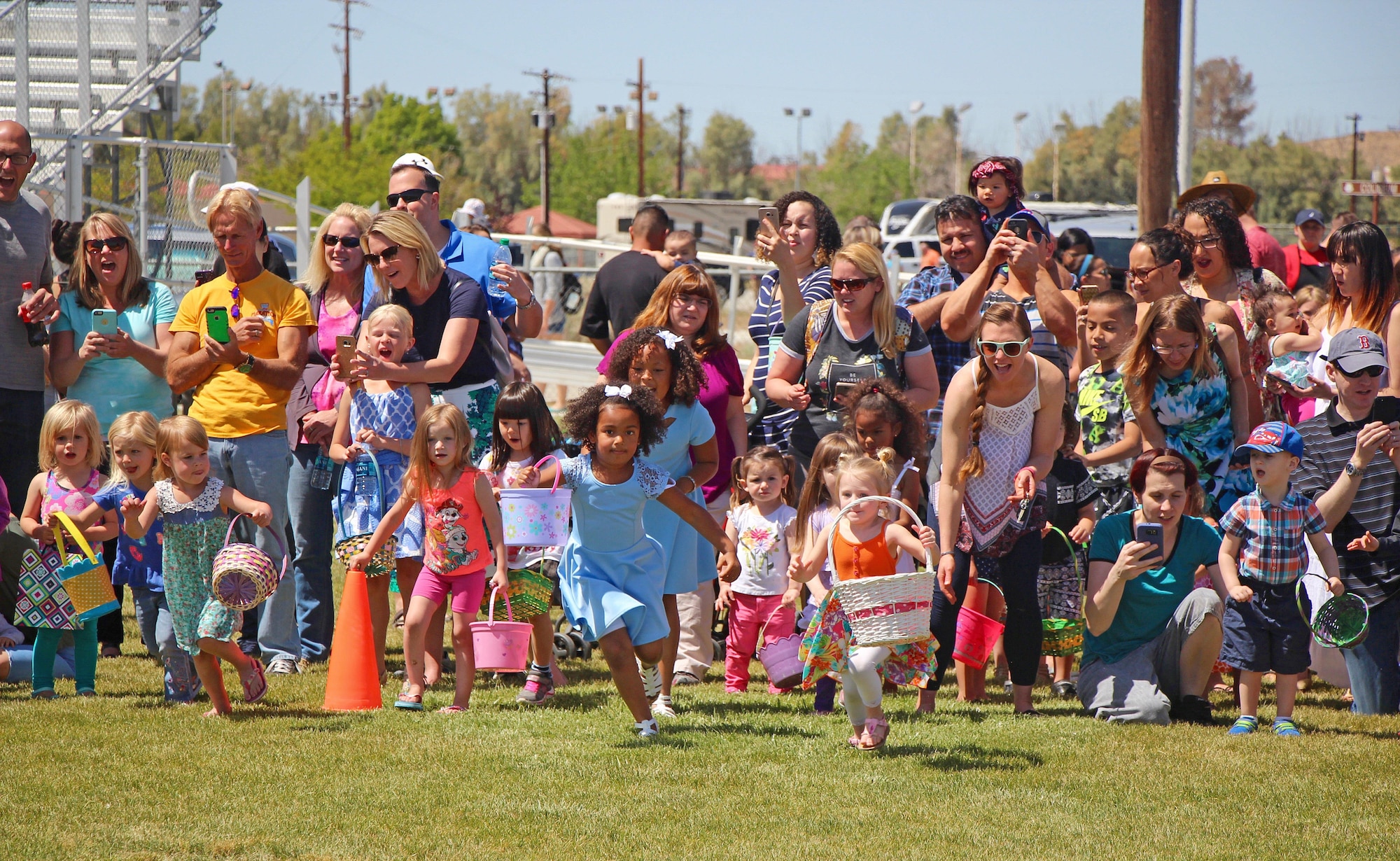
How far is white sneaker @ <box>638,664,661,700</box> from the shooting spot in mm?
5618

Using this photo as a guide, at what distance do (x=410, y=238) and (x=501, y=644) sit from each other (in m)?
2.01

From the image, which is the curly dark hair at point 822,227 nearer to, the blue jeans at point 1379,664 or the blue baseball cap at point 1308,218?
the blue jeans at point 1379,664

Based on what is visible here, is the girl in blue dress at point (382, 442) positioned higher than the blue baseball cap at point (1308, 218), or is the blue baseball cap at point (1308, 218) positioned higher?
the blue baseball cap at point (1308, 218)

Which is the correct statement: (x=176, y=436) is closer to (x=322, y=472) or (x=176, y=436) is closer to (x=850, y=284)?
(x=322, y=472)

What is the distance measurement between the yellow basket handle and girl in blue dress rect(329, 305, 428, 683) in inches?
44.5

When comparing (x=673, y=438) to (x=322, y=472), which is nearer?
(x=673, y=438)

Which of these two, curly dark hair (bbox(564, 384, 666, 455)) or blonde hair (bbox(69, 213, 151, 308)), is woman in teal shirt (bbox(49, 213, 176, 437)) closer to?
blonde hair (bbox(69, 213, 151, 308))

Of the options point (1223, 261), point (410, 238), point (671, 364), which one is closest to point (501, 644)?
point (671, 364)

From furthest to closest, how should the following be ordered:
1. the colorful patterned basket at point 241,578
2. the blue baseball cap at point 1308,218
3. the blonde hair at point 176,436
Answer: the blue baseball cap at point 1308,218, the blonde hair at point 176,436, the colorful patterned basket at point 241,578

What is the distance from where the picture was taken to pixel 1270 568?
18.0 ft

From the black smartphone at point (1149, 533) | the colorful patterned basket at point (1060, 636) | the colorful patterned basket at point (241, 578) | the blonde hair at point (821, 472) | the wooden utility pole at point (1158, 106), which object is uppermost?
the wooden utility pole at point (1158, 106)

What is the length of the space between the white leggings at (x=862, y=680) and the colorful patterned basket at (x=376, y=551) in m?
2.25

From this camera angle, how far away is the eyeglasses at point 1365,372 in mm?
5805

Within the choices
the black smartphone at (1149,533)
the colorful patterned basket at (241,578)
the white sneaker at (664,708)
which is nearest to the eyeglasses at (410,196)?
the colorful patterned basket at (241,578)
